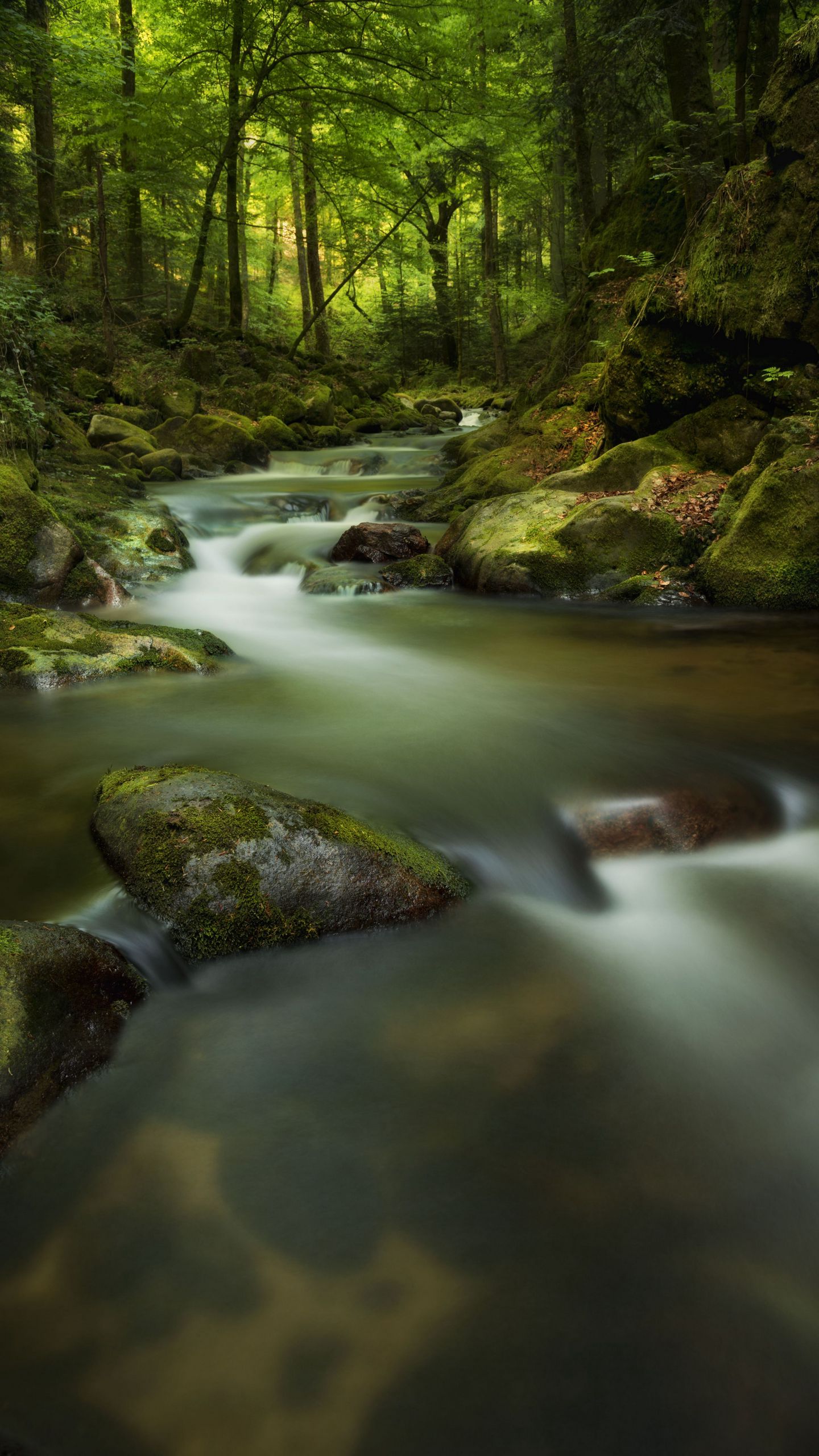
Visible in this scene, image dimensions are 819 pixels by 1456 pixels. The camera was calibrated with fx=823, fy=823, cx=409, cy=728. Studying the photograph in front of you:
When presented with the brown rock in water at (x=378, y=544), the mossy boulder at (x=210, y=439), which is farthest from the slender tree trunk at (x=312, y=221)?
the brown rock in water at (x=378, y=544)

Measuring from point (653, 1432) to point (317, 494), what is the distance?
12.5 metres

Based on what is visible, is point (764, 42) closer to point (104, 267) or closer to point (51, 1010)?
point (104, 267)

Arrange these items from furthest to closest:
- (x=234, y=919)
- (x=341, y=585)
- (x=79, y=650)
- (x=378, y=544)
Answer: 1. (x=378, y=544)
2. (x=341, y=585)
3. (x=79, y=650)
4. (x=234, y=919)

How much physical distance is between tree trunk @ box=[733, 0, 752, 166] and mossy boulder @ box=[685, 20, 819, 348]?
0.52 meters

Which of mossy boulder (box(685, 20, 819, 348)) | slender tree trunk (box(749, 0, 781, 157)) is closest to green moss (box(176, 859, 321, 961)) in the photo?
mossy boulder (box(685, 20, 819, 348))

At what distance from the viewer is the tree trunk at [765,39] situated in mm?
10312

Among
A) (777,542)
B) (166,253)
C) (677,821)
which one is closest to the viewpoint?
(677,821)

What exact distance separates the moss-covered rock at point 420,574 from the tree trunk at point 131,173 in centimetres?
1005

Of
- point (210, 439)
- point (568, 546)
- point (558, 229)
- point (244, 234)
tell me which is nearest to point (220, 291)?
point (244, 234)

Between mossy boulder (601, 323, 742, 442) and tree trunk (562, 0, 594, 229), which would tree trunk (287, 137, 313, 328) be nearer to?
tree trunk (562, 0, 594, 229)

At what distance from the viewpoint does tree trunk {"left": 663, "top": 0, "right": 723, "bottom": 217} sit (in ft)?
30.6

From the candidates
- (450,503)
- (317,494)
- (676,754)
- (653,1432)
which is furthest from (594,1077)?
(317,494)

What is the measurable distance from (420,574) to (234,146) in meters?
13.0

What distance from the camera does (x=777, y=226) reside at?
320 inches
